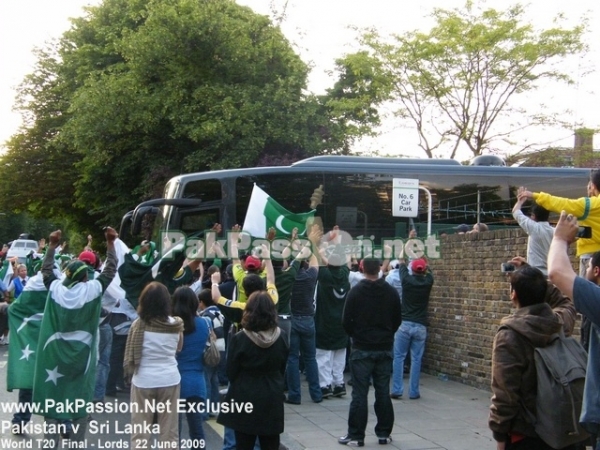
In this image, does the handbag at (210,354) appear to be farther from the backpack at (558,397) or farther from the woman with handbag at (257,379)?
the backpack at (558,397)

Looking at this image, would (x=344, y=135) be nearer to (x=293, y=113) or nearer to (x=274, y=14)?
(x=293, y=113)

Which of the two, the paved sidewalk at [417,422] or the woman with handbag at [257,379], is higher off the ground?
the woman with handbag at [257,379]

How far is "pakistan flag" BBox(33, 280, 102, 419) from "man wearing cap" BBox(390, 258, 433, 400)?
4882 millimetres

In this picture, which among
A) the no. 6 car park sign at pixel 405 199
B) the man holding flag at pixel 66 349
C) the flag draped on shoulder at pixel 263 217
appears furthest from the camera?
the no. 6 car park sign at pixel 405 199

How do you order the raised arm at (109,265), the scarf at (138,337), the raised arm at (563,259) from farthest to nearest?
the raised arm at (109,265) < the scarf at (138,337) < the raised arm at (563,259)

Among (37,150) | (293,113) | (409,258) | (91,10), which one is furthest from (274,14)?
(409,258)

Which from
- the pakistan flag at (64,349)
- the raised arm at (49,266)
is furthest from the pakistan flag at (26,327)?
the pakistan flag at (64,349)

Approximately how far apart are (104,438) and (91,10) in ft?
91.0

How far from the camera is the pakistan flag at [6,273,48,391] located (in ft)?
26.4

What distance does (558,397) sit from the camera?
177 inches

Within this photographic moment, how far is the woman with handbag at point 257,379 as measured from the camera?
235 inches

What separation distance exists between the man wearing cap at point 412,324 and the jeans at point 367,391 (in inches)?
106

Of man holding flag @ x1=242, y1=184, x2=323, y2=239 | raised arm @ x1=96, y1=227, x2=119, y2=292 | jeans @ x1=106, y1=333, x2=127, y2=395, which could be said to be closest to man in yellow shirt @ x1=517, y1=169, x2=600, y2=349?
raised arm @ x1=96, y1=227, x2=119, y2=292

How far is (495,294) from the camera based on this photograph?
35.9ft
